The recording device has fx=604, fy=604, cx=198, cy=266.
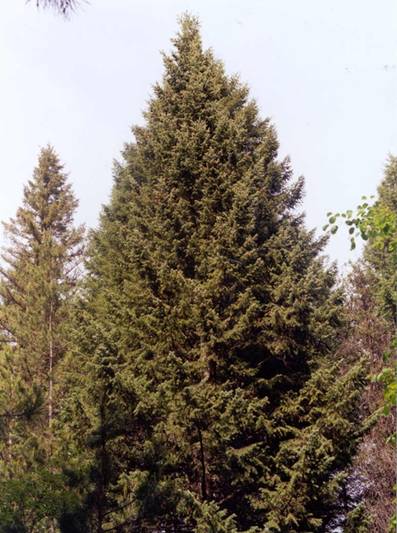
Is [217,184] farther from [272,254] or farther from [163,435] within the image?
[163,435]

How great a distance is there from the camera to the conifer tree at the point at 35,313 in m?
7.87

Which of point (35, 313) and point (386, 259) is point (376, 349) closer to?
point (386, 259)

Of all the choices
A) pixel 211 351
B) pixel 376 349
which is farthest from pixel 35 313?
pixel 376 349

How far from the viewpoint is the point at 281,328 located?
1024 cm

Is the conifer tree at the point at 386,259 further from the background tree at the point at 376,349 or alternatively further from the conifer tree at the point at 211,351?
the conifer tree at the point at 211,351

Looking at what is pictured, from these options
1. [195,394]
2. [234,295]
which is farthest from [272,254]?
[195,394]

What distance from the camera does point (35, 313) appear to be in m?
16.9

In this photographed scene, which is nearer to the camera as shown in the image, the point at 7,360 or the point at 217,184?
the point at 7,360

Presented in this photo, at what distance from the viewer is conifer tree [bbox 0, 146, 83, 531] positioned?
7871 millimetres

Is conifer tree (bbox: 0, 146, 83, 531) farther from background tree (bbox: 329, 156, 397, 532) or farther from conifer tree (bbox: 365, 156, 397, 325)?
conifer tree (bbox: 365, 156, 397, 325)

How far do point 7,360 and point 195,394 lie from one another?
2.90 metres

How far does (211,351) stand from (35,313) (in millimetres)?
8370

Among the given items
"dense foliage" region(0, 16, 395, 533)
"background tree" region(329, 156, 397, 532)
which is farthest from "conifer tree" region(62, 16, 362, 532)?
"background tree" region(329, 156, 397, 532)

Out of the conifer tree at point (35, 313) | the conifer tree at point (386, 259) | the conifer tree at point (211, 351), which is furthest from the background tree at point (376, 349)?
the conifer tree at point (35, 313)
